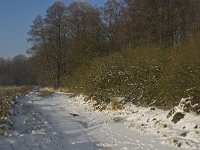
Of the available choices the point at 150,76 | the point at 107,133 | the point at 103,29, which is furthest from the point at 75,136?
the point at 103,29

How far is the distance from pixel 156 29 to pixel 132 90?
13426 mm

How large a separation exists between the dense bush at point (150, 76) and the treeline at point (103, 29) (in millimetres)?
2539

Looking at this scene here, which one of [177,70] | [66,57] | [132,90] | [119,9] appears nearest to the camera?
[177,70]

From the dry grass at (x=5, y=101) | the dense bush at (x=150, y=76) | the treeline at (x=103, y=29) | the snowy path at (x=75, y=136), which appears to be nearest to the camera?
the snowy path at (x=75, y=136)

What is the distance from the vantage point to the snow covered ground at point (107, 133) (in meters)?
11.2

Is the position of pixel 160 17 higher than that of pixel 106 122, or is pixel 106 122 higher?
pixel 160 17

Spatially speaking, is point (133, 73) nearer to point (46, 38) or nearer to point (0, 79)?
point (46, 38)

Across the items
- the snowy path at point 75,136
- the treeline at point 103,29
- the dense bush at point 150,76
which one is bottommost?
the snowy path at point 75,136

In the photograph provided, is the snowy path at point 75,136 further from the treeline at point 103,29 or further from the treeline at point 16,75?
the treeline at point 16,75

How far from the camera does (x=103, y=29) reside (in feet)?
145

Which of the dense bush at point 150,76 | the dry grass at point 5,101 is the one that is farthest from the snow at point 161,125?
the dry grass at point 5,101

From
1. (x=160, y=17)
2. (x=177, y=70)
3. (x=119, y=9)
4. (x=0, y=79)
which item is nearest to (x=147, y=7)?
(x=160, y=17)

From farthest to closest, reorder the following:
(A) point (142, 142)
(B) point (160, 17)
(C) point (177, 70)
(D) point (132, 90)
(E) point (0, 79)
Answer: (E) point (0, 79) < (B) point (160, 17) < (D) point (132, 90) < (C) point (177, 70) < (A) point (142, 142)

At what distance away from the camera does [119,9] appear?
44500 mm
